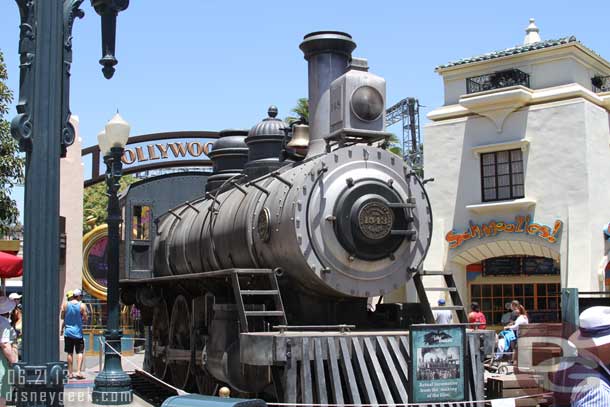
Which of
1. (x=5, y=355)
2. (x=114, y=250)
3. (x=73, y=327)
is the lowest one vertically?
(x=73, y=327)

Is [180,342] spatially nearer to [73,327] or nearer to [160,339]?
[160,339]

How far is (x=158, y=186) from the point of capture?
13.1 m

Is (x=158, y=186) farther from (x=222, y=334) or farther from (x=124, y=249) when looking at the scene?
(x=222, y=334)

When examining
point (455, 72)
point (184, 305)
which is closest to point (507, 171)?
point (455, 72)

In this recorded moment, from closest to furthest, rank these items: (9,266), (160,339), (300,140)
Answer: (9,266)
(300,140)
(160,339)

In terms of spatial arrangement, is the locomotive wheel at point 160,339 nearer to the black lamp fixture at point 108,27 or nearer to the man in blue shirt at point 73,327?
the man in blue shirt at point 73,327

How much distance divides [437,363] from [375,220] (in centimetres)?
172

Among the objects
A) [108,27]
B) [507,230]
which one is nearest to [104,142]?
[108,27]

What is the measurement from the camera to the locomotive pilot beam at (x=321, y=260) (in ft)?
23.4

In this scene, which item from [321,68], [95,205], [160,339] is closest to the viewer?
[321,68]

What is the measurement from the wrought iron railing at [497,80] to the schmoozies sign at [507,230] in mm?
3294

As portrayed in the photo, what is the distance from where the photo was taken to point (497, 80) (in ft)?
64.6

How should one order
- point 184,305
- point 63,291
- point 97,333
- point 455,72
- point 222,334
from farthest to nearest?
point 455,72, point 97,333, point 63,291, point 184,305, point 222,334

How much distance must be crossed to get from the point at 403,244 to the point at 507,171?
11568mm
